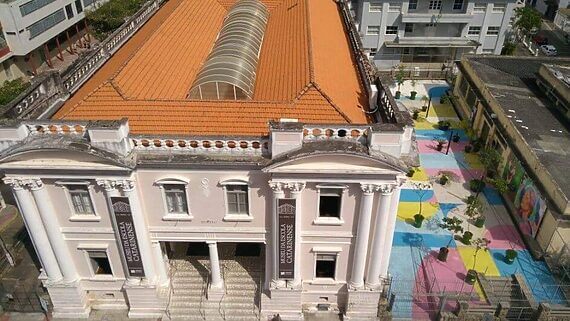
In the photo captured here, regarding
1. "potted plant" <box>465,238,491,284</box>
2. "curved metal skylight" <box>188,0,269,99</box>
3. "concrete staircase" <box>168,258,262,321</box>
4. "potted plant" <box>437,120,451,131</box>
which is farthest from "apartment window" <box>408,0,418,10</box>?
"concrete staircase" <box>168,258,262,321</box>

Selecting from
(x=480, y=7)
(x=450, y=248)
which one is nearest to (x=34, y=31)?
(x=450, y=248)

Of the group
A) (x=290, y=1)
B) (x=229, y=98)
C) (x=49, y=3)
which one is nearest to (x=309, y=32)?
(x=229, y=98)

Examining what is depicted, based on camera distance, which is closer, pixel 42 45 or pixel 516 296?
pixel 516 296

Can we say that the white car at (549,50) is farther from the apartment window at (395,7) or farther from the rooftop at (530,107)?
the apartment window at (395,7)

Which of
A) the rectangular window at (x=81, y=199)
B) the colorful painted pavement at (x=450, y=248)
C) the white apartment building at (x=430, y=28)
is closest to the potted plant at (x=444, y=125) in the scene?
the colorful painted pavement at (x=450, y=248)

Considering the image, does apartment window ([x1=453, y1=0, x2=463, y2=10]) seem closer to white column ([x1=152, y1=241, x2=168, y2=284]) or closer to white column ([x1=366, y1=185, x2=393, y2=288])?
white column ([x1=366, y1=185, x2=393, y2=288])

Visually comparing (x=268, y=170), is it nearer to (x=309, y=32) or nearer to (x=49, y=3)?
(x=309, y=32)

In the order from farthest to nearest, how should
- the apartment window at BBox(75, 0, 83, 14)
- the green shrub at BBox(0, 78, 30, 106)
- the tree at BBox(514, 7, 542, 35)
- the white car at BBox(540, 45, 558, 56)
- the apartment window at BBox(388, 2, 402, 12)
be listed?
the apartment window at BBox(75, 0, 83, 14)
the white car at BBox(540, 45, 558, 56)
the tree at BBox(514, 7, 542, 35)
the apartment window at BBox(388, 2, 402, 12)
the green shrub at BBox(0, 78, 30, 106)

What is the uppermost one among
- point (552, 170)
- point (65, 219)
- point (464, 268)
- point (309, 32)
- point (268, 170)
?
point (309, 32)
